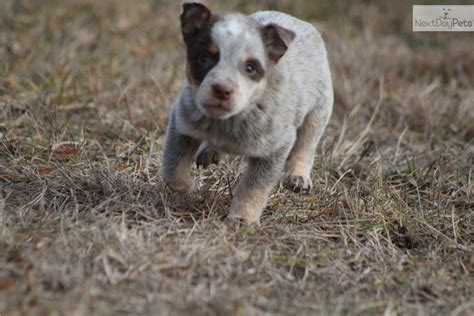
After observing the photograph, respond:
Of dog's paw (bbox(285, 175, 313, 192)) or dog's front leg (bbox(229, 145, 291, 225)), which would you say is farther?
dog's paw (bbox(285, 175, 313, 192))

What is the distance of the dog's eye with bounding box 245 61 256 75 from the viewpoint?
4.93 metres

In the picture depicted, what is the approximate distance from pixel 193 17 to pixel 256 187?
50.8 inches

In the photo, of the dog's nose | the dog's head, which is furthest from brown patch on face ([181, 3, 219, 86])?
the dog's nose

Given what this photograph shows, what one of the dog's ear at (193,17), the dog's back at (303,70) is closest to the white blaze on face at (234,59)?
the dog's ear at (193,17)

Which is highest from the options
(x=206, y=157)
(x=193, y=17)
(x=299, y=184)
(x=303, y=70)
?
(x=193, y=17)

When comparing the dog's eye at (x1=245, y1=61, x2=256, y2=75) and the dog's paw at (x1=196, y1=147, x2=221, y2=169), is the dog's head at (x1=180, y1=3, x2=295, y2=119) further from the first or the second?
the dog's paw at (x1=196, y1=147, x2=221, y2=169)

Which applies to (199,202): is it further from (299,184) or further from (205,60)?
(205,60)

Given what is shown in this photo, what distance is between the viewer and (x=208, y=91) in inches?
187

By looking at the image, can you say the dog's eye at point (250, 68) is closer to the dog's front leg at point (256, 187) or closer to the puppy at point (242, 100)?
the puppy at point (242, 100)

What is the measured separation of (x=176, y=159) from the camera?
548 centimetres

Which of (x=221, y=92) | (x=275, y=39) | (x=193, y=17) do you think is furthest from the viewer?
(x=275, y=39)

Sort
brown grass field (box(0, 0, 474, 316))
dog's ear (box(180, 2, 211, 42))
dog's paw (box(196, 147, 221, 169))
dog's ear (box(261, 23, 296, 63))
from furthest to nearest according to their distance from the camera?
dog's paw (box(196, 147, 221, 169))
dog's ear (box(261, 23, 296, 63))
dog's ear (box(180, 2, 211, 42))
brown grass field (box(0, 0, 474, 316))

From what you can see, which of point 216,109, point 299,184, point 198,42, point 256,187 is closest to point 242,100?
point 216,109

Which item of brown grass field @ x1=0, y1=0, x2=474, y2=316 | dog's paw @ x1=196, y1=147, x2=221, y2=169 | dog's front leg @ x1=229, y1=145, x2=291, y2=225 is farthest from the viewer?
dog's paw @ x1=196, y1=147, x2=221, y2=169
